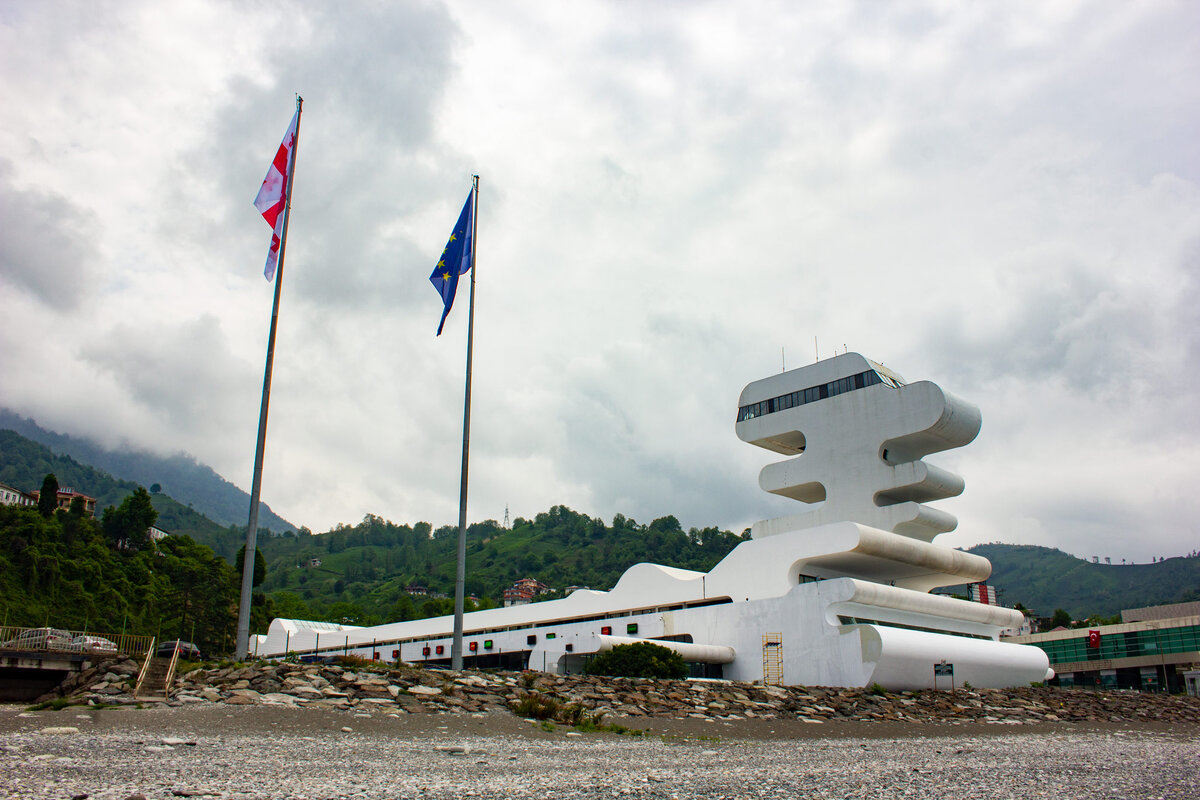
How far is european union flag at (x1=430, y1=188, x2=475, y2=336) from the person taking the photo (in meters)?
27.9

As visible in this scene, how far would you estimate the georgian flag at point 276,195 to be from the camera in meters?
24.8

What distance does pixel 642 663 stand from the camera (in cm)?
3062

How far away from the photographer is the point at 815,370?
4794cm

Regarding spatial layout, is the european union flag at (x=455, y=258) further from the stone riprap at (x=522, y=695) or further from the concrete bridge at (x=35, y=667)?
the concrete bridge at (x=35, y=667)

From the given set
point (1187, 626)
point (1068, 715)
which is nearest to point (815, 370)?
point (1068, 715)

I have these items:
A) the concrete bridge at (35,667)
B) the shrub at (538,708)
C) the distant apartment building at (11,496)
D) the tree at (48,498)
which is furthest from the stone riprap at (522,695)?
the distant apartment building at (11,496)

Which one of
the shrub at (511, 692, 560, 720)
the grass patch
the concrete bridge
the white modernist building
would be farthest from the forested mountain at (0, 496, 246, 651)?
the shrub at (511, 692, 560, 720)

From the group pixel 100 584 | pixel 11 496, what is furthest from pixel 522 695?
pixel 11 496

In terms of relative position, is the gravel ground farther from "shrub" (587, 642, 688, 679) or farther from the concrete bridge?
"shrub" (587, 642, 688, 679)

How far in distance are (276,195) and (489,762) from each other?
19.2m

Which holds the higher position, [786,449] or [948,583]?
[786,449]

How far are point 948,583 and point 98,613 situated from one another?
78513mm

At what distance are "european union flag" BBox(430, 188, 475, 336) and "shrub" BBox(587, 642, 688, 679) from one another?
14.1 metres

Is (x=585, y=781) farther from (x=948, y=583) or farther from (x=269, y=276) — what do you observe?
(x=948, y=583)
